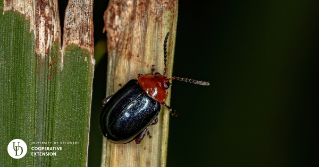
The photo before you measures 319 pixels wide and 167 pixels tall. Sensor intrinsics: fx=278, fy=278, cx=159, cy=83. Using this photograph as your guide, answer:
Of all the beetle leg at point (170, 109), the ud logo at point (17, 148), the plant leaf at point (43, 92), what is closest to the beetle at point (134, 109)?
the beetle leg at point (170, 109)

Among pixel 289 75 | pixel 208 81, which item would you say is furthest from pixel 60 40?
pixel 289 75

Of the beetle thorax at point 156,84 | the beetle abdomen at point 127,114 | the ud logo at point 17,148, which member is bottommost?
the ud logo at point 17,148

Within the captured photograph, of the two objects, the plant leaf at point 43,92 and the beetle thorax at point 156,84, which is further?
the beetle thorax at point 156,84

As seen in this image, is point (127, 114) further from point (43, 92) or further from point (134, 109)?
point (43, 92)

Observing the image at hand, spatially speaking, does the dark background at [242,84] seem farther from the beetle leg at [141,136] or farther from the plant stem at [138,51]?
the beetle leg at [141,136]

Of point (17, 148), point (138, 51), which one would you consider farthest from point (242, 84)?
point (17, 148)

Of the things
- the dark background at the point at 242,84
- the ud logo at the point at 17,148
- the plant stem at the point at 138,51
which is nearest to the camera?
the ud logo at the point at 17,148

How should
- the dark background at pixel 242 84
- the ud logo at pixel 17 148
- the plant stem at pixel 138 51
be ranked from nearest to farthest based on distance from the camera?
the ud logo at pixel 17 148, the plant stem at pixel 138 51, the dark background at pixel 242 84
